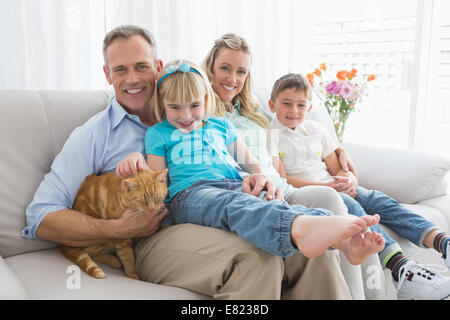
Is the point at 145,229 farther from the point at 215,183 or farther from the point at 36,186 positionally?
the point at 36,186

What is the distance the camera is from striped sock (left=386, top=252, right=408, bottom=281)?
1.47 m

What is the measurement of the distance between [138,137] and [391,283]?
1.09 meters

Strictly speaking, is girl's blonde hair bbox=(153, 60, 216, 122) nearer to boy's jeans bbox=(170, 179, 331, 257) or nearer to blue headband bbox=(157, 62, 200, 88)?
blue headband bbox=(157, 62, 200, 88)

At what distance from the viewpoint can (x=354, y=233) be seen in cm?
101

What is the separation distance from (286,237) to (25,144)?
3.24 feet

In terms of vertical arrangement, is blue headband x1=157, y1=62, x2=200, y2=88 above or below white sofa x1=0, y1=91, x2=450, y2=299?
above

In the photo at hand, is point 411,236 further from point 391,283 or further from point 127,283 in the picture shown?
point 127,283

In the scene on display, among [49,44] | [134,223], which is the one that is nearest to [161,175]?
[134,223]

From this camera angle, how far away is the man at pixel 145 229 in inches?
44.6

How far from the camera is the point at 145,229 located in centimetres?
139

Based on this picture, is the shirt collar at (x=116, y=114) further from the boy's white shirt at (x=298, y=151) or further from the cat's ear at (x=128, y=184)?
the boy's white shirt at (x=298, y=151)

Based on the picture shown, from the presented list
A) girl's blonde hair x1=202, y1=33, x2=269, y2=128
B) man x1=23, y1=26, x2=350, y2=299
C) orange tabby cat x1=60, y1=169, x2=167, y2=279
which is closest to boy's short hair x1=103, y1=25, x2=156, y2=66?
man x1=23, y1=26, x2=350, y2=299

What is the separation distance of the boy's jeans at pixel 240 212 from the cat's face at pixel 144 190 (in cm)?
9
